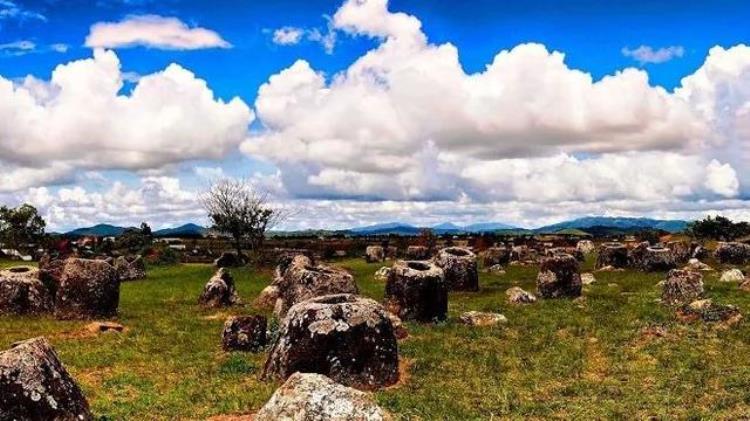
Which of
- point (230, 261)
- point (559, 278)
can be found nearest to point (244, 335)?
point (559, 278)

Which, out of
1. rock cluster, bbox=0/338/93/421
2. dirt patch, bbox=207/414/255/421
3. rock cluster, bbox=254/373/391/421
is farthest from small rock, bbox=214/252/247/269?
rock cluster, bbox=254/373/391/421

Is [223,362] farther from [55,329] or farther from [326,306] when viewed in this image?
[55,329]

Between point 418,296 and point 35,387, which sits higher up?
point 35,387

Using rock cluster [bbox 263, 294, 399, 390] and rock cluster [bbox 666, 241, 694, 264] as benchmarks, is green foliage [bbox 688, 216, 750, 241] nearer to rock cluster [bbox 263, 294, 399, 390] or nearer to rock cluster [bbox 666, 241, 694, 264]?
rock cluster [bbox 666, 241, 694, 264]

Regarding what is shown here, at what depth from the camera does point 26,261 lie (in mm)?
87500

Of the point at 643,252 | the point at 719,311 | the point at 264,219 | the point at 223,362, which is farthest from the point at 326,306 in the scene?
the point at 264,219

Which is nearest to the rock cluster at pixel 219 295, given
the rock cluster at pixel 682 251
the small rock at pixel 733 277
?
the small rock at pixel 733 277

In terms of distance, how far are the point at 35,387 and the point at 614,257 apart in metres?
56.4

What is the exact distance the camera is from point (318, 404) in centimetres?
1182

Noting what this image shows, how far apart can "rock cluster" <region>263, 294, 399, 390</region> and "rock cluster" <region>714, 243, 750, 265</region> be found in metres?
52.5

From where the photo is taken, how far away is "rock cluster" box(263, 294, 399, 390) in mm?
19781

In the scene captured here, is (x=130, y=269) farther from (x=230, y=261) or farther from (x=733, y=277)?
(x=733, y=277)

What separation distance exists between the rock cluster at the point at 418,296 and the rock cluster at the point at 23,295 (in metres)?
17.1

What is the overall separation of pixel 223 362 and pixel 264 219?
68469mm
